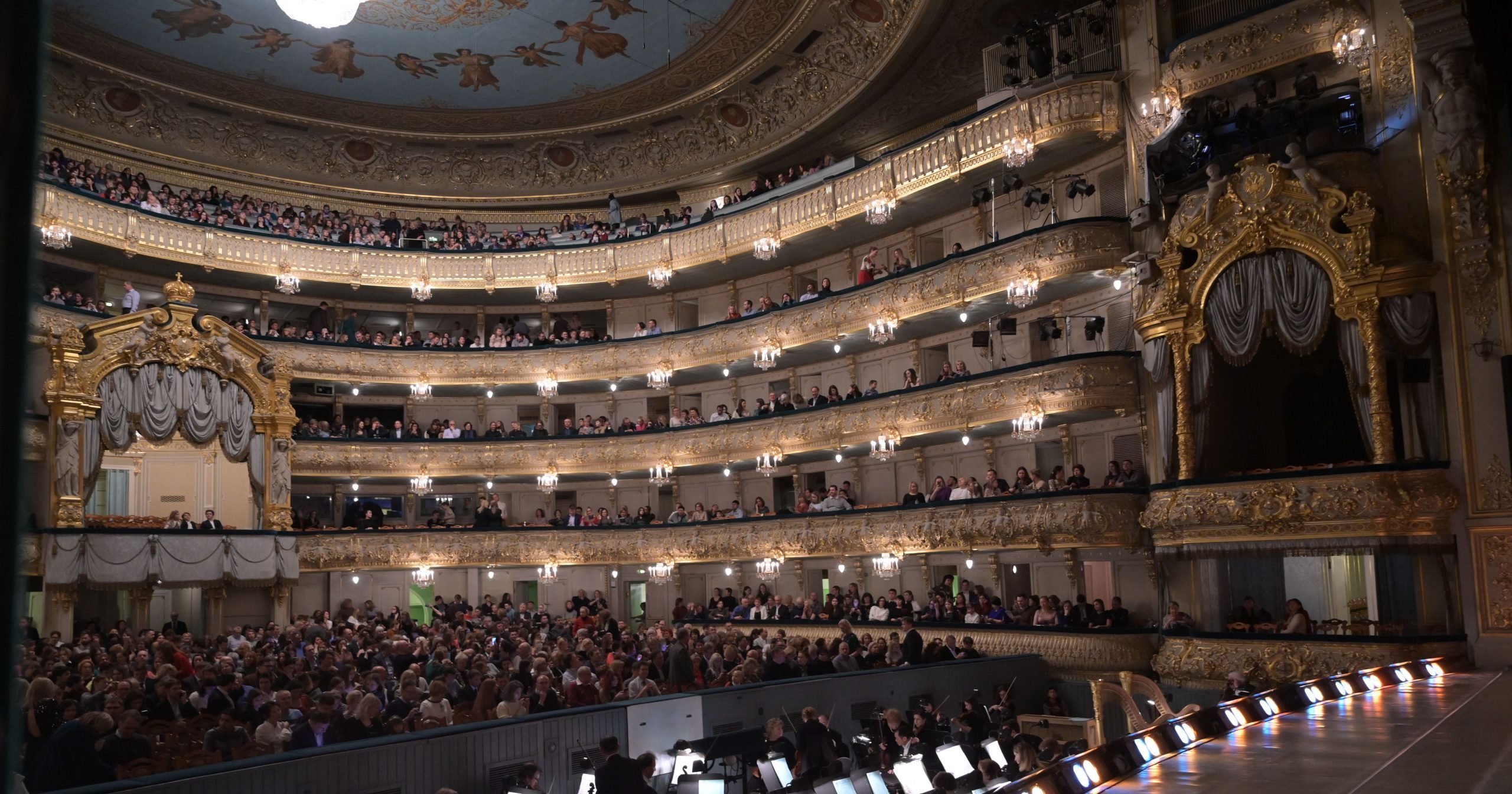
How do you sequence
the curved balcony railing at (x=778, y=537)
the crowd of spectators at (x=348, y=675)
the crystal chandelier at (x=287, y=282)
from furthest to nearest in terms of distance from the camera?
the crystal chandelier at (x=287, y=282) → the curved balcony railing at (x=778, y=537) → the crowd of spectators at (x=348, y=675)

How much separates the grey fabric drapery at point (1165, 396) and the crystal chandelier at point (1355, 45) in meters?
5.61

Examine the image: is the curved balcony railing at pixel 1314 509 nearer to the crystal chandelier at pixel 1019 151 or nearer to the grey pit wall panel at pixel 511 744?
the grey pit wall panel at pixel 511 744

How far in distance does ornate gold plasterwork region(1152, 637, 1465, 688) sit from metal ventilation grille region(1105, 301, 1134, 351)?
6997mm

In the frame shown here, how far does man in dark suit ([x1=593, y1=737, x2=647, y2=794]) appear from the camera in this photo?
927 centimetres

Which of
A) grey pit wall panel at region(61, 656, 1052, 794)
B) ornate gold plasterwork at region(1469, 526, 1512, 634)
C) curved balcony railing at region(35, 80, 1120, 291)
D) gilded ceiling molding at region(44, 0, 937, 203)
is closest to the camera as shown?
grey pit wall panel at region(61, 656, 1052, 794)

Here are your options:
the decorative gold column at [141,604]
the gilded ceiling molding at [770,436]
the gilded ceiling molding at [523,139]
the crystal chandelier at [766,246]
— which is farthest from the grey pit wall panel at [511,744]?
the decorative gold column at [141,604]

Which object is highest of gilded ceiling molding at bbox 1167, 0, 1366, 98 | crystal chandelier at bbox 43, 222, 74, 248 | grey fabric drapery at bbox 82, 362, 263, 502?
gilded ceiling molding at bbox 1167, 0, 1366, 98

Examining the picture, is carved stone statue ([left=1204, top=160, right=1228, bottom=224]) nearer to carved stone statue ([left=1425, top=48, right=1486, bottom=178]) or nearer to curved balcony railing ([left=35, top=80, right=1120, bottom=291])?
carved stone statue ([left=1425, top=48, right=1486, bottom=178])

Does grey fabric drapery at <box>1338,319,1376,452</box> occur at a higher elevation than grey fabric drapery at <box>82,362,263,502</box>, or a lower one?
lower

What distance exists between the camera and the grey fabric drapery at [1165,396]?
19.3 metres

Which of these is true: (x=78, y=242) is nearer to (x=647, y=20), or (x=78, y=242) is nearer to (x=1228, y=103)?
(x=647, y=20)

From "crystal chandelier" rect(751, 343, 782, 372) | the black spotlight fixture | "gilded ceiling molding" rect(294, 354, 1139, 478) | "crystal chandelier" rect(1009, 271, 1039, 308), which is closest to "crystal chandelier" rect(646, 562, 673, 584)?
"gilded ceiling molding" rect(294, 354, 1139, 478)

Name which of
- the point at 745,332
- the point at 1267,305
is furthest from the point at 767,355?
the point at 1267,305

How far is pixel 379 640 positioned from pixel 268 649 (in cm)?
196
